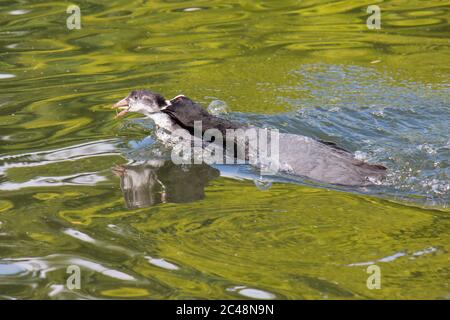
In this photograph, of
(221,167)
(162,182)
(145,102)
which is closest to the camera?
(162,182)

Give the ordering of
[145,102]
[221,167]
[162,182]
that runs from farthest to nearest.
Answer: [145,102] < [221,167] < [162,182]

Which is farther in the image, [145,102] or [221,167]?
[145,102]

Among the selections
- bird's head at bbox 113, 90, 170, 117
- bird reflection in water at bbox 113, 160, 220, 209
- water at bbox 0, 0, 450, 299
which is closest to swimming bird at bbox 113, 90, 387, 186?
bird's head at bbox 113, 90, 170, 117

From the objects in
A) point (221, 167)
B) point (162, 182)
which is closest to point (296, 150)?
point (221, 167)

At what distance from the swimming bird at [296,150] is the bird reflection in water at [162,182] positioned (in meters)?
0.39

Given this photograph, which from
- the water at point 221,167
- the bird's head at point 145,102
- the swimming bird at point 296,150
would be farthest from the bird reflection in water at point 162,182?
the bird's head at point 145,102

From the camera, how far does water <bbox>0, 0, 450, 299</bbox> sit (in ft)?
18.9

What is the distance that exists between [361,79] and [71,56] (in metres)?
3.80

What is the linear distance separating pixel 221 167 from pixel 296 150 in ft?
2.27

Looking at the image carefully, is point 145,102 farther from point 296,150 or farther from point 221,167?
point 296,150

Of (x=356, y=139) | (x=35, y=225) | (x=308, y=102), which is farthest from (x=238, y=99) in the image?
(x=35, y=225)

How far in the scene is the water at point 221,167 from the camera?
5.75 meters

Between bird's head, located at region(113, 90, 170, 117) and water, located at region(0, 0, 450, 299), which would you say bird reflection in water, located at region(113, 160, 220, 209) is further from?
bird's head, located at region(113, 90, 170, 117)

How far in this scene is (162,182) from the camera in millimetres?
7504
